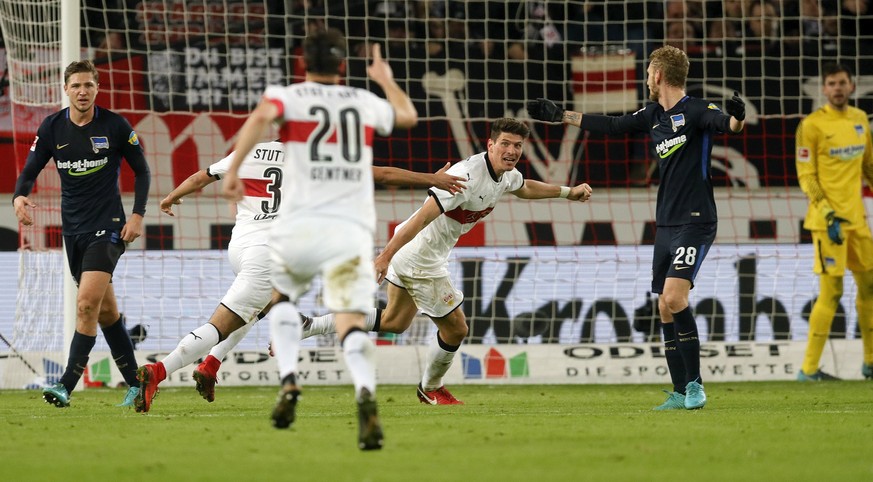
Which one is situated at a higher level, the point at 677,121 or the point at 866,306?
the point at 677,121

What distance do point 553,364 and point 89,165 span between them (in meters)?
5.13

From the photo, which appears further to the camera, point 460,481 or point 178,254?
point 178,254

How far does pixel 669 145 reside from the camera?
816 cm

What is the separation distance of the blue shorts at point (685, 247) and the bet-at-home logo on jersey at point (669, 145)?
473 millimetres

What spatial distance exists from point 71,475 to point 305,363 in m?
7.44

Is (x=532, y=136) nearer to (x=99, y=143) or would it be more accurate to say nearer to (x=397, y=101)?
(x=99, y=143)

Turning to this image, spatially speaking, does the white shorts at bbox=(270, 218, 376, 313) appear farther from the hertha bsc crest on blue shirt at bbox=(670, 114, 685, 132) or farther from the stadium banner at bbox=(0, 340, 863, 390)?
the stadium banner at bbox=(0, 340, 863, 390)

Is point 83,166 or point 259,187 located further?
point 259,187

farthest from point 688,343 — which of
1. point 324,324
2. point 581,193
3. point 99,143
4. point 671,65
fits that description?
point 99,143

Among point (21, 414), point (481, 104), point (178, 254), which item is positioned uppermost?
point (481, 104)

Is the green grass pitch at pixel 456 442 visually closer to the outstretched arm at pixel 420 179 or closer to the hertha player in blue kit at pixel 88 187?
the hertha player in blue kit at pixel 88 187

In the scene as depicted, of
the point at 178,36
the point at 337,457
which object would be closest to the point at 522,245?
the point at 178,36

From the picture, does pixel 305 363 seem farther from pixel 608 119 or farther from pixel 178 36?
pixel 178 36

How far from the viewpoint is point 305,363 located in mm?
12125
